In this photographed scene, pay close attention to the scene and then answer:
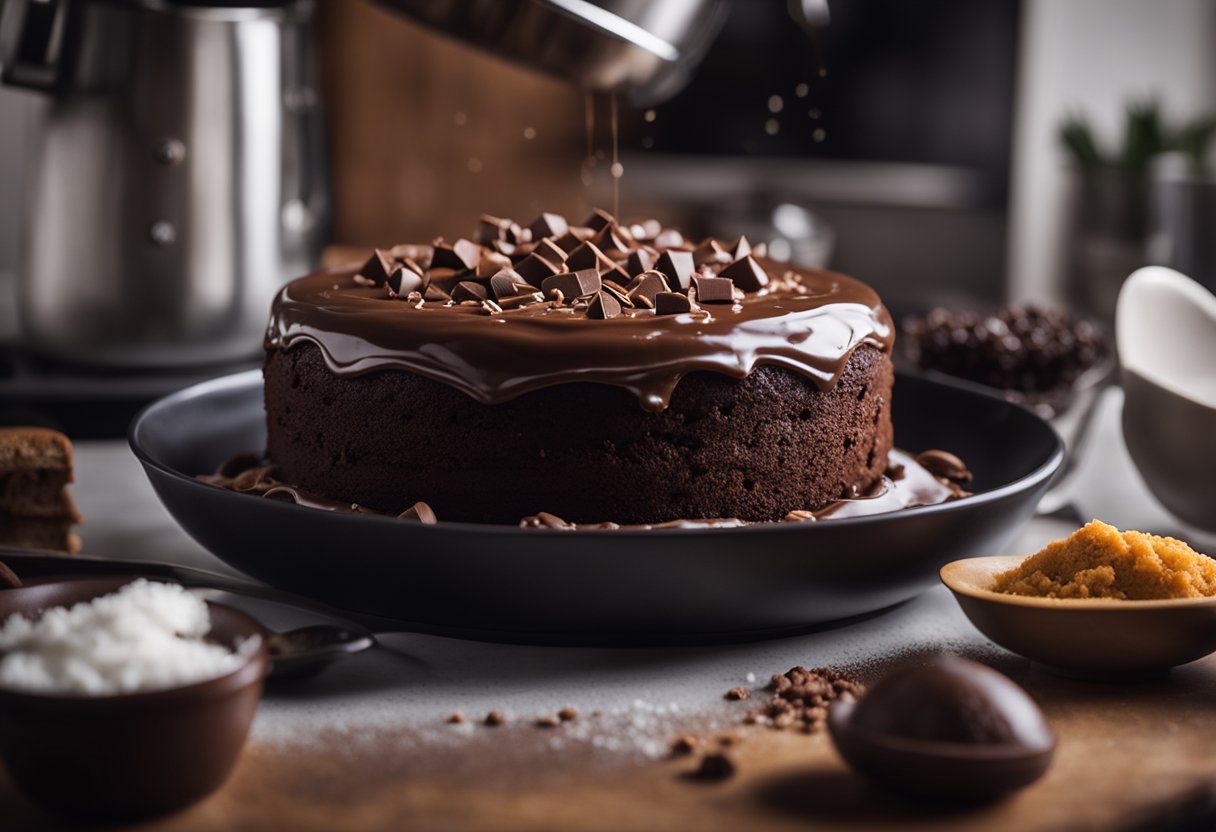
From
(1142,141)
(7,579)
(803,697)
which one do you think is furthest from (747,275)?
(1142,141)

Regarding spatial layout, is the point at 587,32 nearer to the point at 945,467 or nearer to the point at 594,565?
the point at 945,467

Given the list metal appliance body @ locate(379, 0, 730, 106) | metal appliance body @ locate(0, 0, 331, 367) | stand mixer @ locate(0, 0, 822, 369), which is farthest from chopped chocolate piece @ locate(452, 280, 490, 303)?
metal appliance body @ locate(0, 0, 331, 367)

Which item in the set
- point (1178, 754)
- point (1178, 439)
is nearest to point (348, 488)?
point (1178, 754)

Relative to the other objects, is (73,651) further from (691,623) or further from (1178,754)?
(1178,754)

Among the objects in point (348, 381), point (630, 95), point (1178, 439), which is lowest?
point (1178, 439)

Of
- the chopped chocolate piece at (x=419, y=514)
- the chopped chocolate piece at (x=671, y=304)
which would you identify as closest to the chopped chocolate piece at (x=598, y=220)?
the chopped chocolate piece at (x=671, y=304)

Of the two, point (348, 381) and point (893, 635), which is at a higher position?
point (348, 381)

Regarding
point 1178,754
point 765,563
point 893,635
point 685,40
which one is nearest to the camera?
point 1178,754

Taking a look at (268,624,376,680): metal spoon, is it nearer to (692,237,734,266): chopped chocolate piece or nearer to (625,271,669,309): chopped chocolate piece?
(625,271,669,309): chopped chocolate piece
